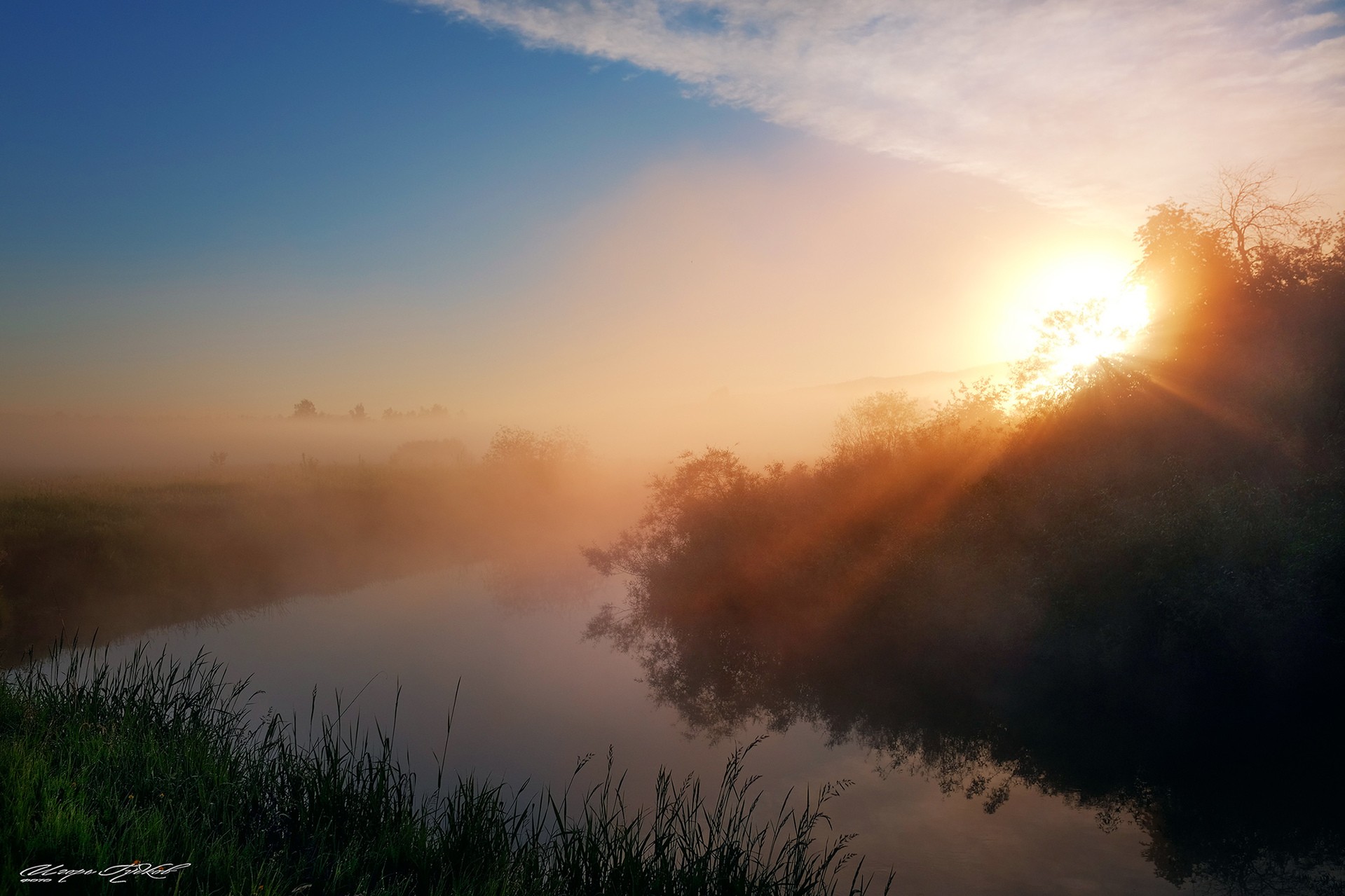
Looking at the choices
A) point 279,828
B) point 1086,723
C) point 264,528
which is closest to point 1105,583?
point 1086,723

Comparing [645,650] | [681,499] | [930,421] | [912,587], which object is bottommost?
[645,650]

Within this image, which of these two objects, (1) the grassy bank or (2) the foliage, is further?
(2) the foliage

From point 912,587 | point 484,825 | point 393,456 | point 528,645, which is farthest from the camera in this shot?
point 393,456

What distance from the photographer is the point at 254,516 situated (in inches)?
1556

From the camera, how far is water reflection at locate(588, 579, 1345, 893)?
13.4m

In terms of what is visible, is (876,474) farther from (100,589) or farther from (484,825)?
(100,589)

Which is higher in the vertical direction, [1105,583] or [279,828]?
[279,828]

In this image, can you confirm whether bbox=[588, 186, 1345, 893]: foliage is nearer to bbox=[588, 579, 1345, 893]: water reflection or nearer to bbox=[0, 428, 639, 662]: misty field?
bbox=[588, 579, 1345, 893]: water reflection

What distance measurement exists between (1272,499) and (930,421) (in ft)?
35.5

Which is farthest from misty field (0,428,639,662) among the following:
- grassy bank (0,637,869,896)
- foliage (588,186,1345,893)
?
grassy bank (0,637,869,896)

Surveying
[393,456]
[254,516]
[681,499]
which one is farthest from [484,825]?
[393,456]

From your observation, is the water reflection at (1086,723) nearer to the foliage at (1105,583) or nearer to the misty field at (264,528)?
the foliage at (1105,583)

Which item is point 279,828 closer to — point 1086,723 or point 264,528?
point 1086,723

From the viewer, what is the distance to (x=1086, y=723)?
1834cm
